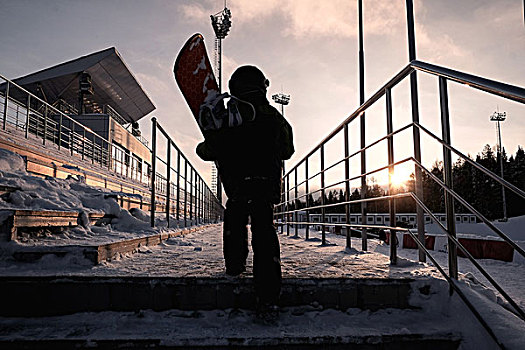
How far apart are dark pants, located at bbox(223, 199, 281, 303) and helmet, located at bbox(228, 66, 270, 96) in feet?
2.20

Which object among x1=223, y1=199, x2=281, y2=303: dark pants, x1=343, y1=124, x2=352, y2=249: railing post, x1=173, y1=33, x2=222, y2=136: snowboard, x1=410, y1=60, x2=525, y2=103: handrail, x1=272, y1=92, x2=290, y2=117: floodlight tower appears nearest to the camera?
x1=410, y1=60, x2=525, y2=103: handrail

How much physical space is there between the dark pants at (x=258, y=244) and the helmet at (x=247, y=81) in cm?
67

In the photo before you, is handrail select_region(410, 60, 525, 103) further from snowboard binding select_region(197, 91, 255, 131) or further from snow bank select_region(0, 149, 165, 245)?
snow bank select_region(0, 149, 165, 245)

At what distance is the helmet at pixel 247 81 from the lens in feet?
7.04

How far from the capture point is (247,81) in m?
2.16

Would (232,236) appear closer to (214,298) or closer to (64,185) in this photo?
(214,298)

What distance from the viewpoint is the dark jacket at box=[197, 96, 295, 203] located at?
2039mm

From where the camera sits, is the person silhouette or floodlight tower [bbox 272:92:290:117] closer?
the person silhouette

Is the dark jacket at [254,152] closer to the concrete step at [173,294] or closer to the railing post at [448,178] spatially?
the concrete step at [173,294]

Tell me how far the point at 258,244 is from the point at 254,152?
1.71 ft

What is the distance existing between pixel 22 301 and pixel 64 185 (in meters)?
4.28

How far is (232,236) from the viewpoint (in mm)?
2133

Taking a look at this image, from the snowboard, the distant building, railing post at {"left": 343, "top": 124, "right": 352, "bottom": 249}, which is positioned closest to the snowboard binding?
the snowboard

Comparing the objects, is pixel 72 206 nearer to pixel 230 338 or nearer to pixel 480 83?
pixel 230 338
